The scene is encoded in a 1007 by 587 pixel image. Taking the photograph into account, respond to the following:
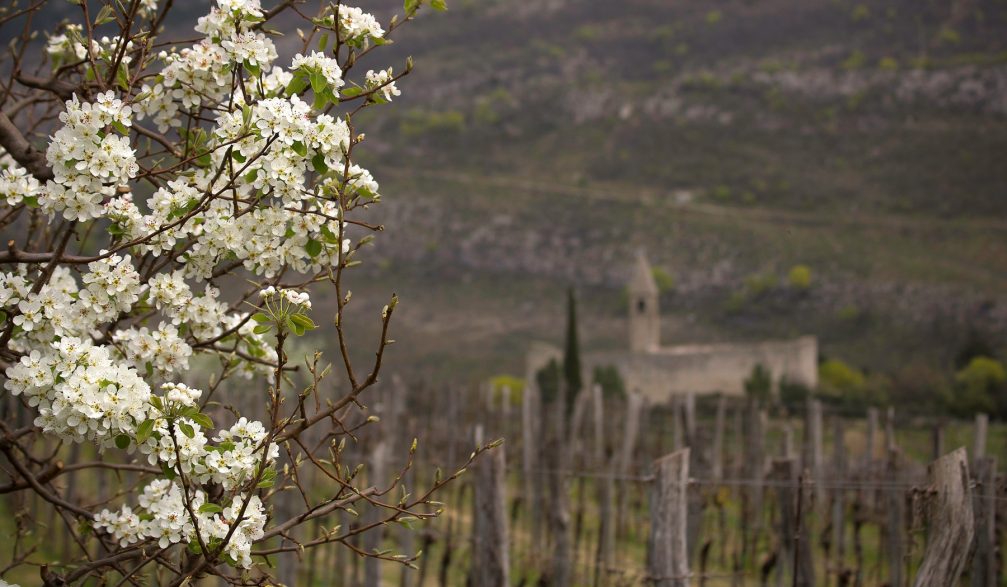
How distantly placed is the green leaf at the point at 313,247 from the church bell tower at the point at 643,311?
4096 cm

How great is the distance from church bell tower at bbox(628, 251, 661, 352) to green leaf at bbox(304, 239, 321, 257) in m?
41.0

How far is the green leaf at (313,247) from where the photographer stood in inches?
127

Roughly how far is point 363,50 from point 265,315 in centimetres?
80

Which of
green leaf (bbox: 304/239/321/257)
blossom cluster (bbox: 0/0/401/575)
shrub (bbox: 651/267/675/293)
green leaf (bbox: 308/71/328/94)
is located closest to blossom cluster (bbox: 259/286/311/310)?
blossom cluster (bbox: 0/0/401/575)

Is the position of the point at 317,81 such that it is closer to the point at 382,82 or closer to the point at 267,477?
the point at 382,82

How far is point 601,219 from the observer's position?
68125 mm

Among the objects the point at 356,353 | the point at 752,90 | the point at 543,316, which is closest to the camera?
the point at 356,353

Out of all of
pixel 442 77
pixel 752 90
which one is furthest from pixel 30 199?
pixel 442 77

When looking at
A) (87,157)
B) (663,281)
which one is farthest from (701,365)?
(87,157)

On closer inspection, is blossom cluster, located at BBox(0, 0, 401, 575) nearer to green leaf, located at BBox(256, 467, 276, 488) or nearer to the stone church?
green leaf, located at BBox(256, 467, 276, 488)

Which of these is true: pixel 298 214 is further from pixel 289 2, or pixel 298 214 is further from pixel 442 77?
pixel 442 77

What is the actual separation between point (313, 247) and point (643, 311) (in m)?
41.3

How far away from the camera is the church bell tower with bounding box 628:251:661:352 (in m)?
44.1

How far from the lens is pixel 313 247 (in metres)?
3.24
